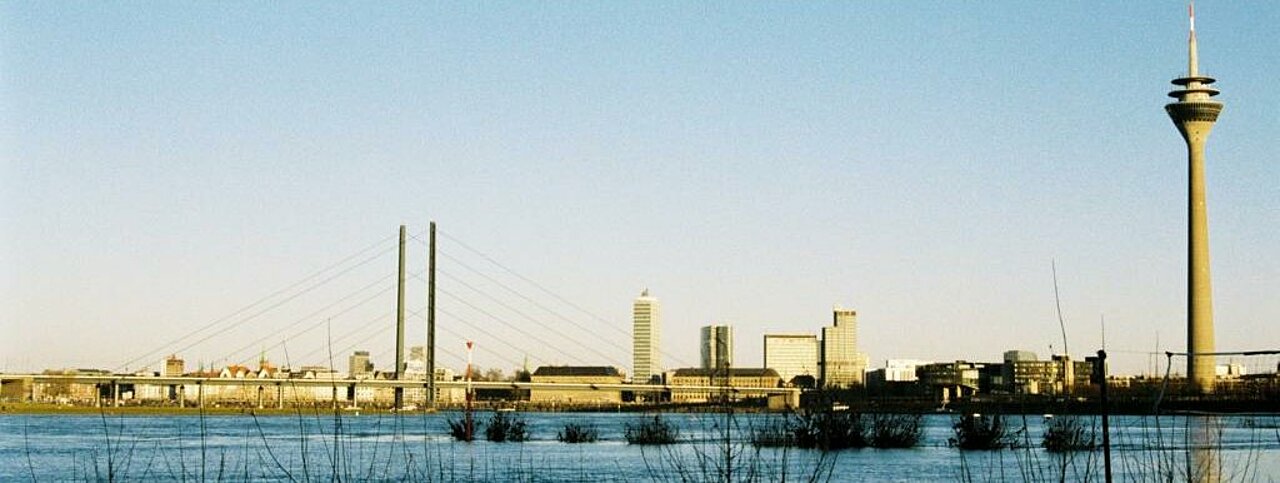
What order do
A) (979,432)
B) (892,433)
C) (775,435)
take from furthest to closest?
(892,433) → (979,432) → (775,435)

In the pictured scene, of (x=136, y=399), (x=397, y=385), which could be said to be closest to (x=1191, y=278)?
(x=397, y=385)

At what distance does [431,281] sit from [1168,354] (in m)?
92.5

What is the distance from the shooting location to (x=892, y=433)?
51750mm

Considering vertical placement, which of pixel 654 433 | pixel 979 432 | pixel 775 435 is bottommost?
pixel 654 433

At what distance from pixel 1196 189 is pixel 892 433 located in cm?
11584

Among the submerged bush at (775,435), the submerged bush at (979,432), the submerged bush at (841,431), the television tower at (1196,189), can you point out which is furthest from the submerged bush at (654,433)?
the television tower at (1196,189)

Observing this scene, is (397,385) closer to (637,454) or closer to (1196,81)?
(637,454)

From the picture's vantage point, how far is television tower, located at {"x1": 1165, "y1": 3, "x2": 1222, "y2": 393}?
154750 mm

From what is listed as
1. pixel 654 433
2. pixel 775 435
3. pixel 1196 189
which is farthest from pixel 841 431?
pixel 1196 189

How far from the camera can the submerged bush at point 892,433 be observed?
51000 millimetres

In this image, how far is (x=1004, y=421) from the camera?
4788cm

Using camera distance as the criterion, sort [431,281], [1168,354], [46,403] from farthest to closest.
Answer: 1. [46,403]
2. [431,281]
3. [1168,354]

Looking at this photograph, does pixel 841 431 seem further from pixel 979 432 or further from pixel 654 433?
pixel 654 433

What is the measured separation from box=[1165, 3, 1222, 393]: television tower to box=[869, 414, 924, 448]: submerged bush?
101652 mm
